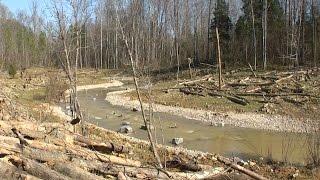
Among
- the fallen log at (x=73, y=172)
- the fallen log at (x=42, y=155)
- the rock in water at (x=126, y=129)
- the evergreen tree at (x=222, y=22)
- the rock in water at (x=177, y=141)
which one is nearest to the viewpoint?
the fallen log at (x=73, y=172)

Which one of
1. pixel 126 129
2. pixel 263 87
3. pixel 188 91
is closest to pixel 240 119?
pixel 263 87

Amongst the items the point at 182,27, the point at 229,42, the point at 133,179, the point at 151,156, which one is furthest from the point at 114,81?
the point at 133,179

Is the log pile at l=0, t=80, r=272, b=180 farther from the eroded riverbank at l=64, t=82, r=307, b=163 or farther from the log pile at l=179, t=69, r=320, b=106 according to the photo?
the log pile at l=179, t=69, r=320, b=106

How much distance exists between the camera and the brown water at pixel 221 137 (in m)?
18.4

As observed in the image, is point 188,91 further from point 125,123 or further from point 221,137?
point 221,137

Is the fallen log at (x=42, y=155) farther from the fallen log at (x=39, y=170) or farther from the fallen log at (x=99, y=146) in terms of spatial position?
the fallen log at (x=99, y=146)

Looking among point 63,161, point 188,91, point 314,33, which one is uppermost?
point 314,33

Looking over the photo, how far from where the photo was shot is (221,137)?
910 inches

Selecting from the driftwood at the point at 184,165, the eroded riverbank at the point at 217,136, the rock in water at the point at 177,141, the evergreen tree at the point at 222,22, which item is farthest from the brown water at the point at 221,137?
the evergreen tree at the point at 222,22

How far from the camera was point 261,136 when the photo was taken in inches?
923

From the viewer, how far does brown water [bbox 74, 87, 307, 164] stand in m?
18.4

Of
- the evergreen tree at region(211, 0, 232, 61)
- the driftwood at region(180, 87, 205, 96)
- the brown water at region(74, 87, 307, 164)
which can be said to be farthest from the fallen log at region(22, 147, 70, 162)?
the evergreen tree at region(211, 0, 232, 61)

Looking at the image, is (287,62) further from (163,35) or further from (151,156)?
(151,156)

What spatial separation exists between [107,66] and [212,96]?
5648cm
